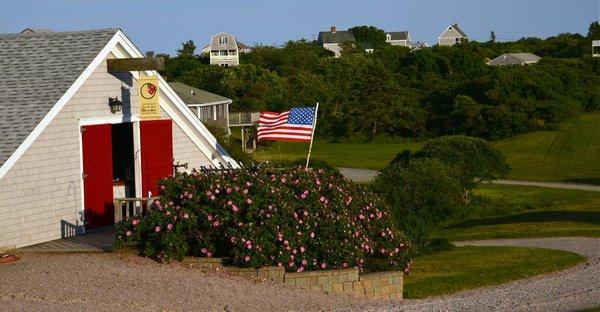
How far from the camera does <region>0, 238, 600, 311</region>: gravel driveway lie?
48.6ft

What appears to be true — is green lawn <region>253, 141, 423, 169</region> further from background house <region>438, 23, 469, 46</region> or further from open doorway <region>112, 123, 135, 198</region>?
background house <region>438, 23, 469, 46</region>

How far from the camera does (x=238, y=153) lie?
40.8 m

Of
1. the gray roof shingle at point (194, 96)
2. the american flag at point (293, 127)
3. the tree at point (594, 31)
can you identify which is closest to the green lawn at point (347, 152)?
the gray roof shingle at point (194, 96)

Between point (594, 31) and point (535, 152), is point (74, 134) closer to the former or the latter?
point (535, 152)

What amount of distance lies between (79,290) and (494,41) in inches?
5222

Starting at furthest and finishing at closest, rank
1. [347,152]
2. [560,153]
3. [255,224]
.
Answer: [347,152]
[560,153]
[255,224]

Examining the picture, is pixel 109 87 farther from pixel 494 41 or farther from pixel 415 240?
pixel 494 41

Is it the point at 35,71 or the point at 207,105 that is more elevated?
the point at 35,71

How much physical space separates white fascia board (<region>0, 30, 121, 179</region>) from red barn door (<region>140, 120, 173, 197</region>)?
6.64ft

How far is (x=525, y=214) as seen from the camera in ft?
129

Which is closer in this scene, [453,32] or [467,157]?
[467,157]

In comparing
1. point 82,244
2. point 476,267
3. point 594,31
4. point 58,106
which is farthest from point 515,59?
point 82,244

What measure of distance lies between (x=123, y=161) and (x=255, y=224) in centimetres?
641

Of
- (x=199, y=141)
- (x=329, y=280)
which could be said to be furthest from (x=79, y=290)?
(x=199, y=141)
